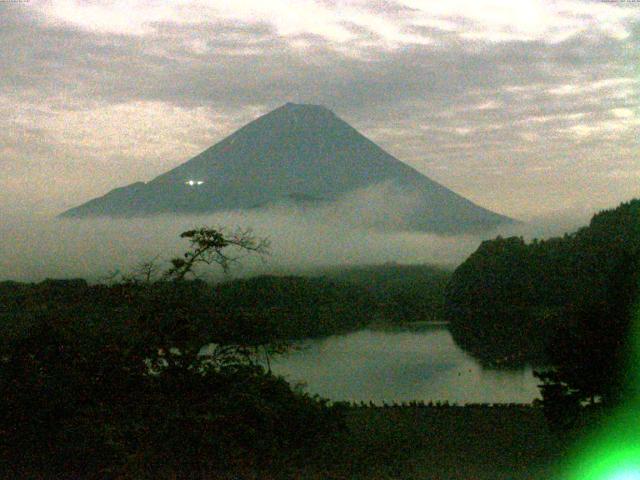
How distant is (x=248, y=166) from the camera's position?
72188 mm

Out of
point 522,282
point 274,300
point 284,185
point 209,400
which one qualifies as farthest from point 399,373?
point 284,185

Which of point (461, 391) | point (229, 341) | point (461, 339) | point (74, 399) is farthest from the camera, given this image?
point (461, 339)

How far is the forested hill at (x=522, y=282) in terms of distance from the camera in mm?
26531

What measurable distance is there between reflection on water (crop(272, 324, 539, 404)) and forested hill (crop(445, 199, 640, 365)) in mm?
1921

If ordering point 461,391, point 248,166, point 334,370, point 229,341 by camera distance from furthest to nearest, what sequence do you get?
point 248,166 → point 334,370 → point 461,391 → point 229,341

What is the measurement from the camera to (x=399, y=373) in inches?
785

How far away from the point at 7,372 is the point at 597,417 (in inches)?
242

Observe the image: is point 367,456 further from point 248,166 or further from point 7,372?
point 248,166

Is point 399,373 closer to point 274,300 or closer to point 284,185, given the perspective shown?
point 274,300

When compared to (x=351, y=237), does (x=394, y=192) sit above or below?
above

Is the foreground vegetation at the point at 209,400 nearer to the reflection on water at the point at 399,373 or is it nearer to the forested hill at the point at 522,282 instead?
the reflection on water at the point at 399,373

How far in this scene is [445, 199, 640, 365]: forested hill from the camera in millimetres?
26531

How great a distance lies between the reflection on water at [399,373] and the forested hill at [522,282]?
6.30ft

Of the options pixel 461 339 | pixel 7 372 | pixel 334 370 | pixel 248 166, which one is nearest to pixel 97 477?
pixel 7 372
